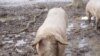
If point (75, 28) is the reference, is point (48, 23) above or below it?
above

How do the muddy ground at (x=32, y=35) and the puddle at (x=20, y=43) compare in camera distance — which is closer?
the muddy ground at (x=32, y=35)

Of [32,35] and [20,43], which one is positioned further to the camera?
[32,35]

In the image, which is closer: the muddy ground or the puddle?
the muddy ground

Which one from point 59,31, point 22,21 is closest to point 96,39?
point 59,31

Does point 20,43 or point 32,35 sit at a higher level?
point 32,35

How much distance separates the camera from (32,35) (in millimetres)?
9188

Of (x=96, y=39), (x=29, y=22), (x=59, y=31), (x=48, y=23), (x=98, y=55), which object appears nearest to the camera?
(x=59, y=31)

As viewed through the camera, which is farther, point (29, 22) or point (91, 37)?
point (29, 22)

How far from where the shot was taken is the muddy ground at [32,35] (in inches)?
299

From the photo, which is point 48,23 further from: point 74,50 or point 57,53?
point 74,50

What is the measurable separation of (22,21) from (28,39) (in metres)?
2.81

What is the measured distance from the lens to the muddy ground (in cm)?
760

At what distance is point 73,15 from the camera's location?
41.4ft

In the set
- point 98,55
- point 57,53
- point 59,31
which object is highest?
point 59,31
